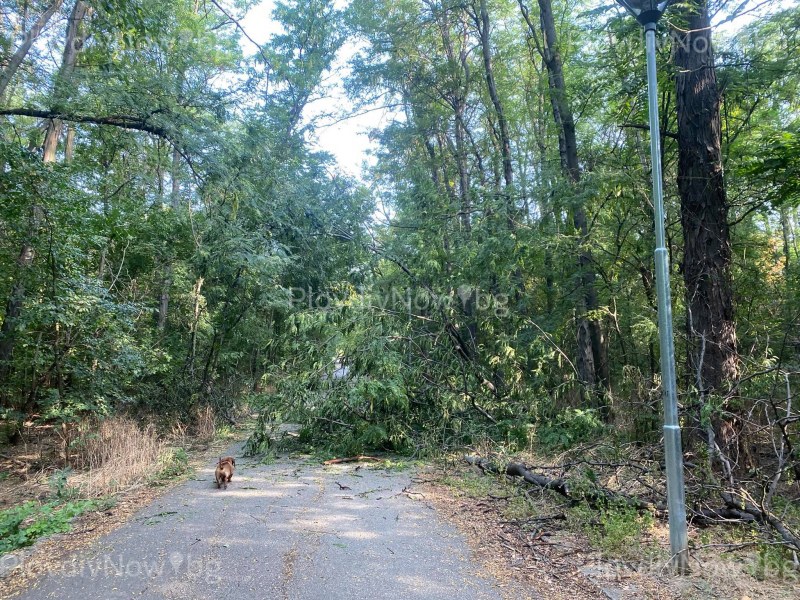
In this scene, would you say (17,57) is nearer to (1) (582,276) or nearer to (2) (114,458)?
(2) (114,458)

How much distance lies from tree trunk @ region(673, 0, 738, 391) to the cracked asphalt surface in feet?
12.8

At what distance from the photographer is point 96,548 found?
466cm

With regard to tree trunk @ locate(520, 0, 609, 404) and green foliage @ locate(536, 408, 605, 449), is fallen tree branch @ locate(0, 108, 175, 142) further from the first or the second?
green foliage @ locate(536, 408, 605, 449)

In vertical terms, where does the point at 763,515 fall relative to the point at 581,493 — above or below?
above

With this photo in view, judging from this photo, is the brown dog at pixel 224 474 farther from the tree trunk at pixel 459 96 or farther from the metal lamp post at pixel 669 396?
the tree trunk at pixel 459 96

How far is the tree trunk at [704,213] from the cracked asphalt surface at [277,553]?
391 cm

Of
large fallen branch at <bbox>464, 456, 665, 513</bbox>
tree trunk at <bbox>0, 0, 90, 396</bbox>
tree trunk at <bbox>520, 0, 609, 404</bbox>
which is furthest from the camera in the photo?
tree trunk at <bbox>520, 0, 609, 404</bbox>

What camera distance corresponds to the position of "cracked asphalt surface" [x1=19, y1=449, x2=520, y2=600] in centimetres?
388

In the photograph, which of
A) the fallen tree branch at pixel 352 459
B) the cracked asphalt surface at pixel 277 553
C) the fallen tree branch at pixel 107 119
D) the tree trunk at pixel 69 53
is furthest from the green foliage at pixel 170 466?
the tree trunk at pixel 69 53

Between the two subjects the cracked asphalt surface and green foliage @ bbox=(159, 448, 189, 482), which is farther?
green foliage @ bbox=(159, 448, 189, 482)

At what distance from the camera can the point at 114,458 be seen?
765 cm

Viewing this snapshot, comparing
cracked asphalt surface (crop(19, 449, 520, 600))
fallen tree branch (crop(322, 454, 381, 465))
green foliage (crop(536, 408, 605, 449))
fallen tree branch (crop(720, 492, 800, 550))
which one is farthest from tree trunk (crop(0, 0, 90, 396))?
fallen tree branch (crop(720, 492, 800, 550))

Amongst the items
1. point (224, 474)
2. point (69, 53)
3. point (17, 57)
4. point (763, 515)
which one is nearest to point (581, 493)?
point (763, 515)

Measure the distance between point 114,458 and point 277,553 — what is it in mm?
4326
